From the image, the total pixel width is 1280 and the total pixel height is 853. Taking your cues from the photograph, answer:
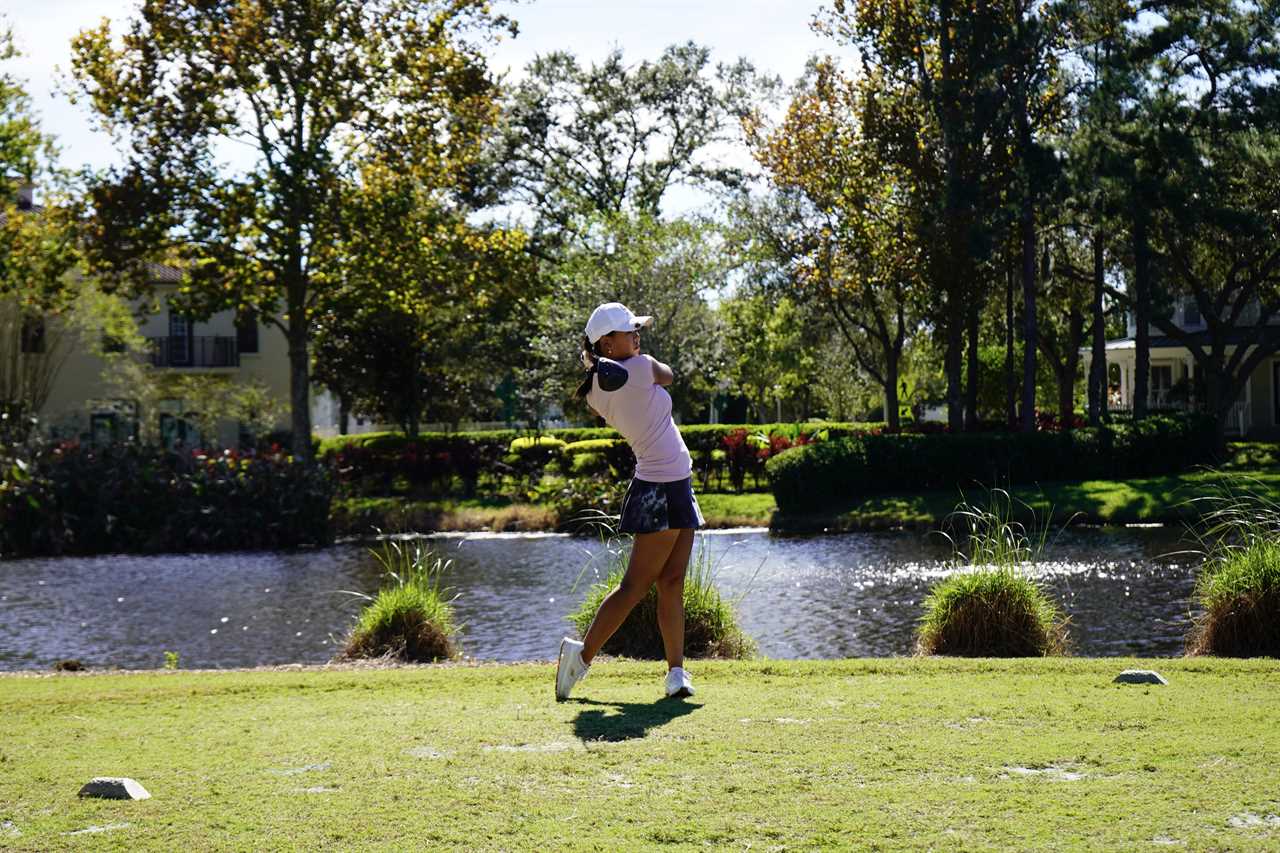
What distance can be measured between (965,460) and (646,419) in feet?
72.4

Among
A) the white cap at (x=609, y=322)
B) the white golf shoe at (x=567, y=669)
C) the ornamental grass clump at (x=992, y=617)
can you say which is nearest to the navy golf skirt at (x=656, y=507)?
the white golf shoe at (x=567, y=669)

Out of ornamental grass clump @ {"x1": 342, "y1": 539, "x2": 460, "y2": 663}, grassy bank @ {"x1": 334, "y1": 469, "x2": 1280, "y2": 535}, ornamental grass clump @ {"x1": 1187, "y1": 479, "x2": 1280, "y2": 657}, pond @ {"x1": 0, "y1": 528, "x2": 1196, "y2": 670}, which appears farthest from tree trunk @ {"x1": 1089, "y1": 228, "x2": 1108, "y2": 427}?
ornamental grass clump @ {"x1": 342, "y1": 539, "x2": 460, "y2": 663}

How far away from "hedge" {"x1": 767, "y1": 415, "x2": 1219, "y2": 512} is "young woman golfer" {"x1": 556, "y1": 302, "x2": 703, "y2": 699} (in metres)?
19.6

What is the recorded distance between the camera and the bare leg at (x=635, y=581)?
6.97 m

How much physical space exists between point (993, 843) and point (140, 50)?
30.8m

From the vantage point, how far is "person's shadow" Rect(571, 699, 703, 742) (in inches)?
235

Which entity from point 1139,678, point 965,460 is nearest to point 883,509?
point 965,460

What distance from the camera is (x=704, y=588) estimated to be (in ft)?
35.3

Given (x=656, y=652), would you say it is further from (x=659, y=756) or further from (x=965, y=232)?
(x=965, y=232)

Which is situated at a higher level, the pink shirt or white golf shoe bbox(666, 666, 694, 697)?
the pink shirt

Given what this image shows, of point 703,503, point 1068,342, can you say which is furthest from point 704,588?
point 1068,342

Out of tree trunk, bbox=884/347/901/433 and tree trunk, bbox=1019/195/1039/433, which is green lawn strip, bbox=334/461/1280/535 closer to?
tree trunk, bbox=1019/195/1039/433

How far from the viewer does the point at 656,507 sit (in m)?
6.87

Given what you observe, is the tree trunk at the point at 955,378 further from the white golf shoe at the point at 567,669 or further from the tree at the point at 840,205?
the white golf shoe at the point at 567,669
